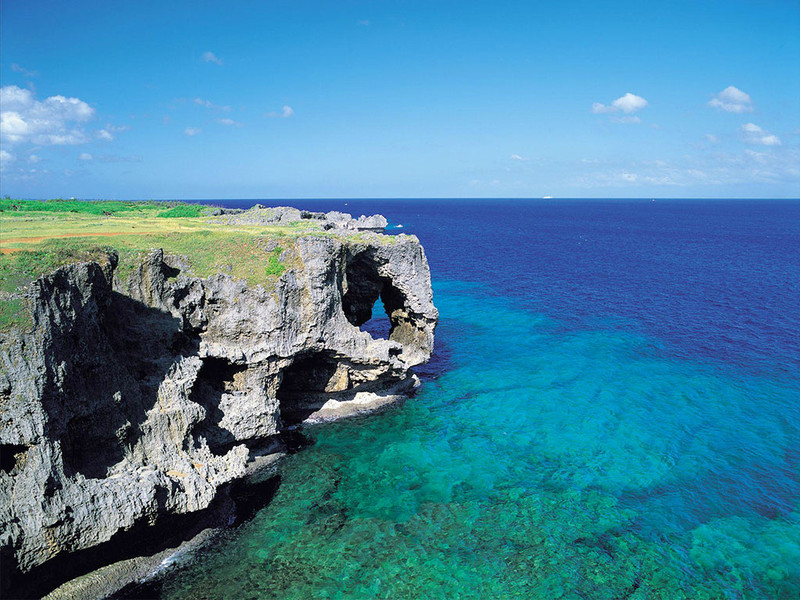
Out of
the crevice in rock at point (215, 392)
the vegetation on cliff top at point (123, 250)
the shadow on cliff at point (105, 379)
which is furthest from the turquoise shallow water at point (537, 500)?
the vegetation on cliff top at point (123, 250)

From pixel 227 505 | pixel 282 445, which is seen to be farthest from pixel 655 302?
pixel 227 505

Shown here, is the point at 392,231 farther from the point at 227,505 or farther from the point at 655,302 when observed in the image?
the point at 227,505

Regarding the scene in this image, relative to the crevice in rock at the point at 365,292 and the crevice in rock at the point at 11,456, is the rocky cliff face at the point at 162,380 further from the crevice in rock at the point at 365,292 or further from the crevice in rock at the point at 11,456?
the crevice in rock at the point at 365,292

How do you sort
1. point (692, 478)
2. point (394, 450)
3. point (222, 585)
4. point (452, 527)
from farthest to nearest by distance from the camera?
point (394, 450), point (692, 478), point (452, 527), point (222, 585)

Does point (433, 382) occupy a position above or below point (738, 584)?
above

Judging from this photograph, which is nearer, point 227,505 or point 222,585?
point 222,585

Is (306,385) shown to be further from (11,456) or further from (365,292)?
(11,456)

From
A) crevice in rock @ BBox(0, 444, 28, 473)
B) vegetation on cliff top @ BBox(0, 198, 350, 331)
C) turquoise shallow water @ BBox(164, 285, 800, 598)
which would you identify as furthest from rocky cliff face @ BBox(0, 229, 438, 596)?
turquoise shallow water @ BBox(164, 285, 800, 598)

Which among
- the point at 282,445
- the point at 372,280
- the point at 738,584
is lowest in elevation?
the point at 738,584

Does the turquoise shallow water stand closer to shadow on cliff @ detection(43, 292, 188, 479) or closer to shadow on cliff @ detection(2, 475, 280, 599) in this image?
shadow on cliff @ detection(2, 475, 280, 599)
